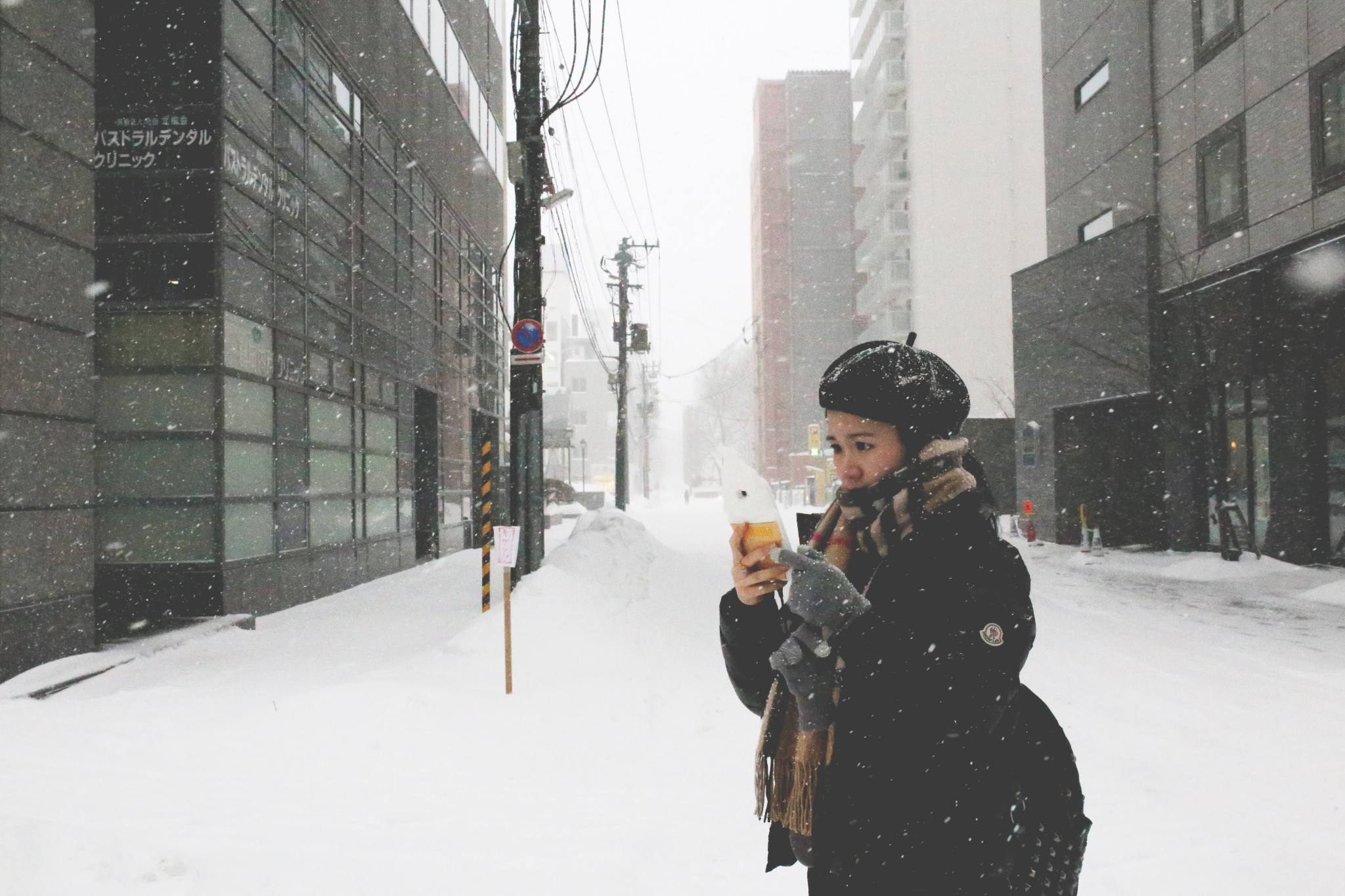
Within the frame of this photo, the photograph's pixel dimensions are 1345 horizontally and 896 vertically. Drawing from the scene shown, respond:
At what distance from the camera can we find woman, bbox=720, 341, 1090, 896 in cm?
164

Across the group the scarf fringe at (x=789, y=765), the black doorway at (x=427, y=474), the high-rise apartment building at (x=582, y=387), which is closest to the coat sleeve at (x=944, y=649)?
the scarf fringe at (x=789, y=765)

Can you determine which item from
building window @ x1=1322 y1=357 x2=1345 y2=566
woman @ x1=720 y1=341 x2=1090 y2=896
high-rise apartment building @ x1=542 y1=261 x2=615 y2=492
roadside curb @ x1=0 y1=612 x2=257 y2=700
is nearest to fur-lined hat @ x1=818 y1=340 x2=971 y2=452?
woman @ x1=720 y1=341 x2=1090 y2=896

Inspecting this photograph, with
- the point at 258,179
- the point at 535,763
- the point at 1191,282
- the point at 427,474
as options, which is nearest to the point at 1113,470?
the point at 1191,282

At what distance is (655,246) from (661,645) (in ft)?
112

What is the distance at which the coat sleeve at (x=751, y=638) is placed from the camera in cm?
194

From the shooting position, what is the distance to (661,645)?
915cm

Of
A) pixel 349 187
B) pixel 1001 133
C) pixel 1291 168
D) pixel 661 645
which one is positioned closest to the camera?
pixel 661 645

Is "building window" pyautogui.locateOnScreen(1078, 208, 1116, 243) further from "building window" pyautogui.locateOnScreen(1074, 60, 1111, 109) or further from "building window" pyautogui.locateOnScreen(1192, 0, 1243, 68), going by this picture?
"building window" pyautogui.locateOnScreen(1192, 0, 1243, 68)

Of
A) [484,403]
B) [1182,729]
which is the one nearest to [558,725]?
[1182,729]

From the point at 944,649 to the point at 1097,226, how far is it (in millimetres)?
24437

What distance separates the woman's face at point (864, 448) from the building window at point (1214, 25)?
20.1 m

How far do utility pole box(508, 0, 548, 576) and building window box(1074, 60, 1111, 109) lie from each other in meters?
16.5

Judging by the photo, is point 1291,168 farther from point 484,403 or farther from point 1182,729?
point 484,403

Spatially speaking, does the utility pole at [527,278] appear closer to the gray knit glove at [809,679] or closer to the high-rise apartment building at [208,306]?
the high-rise apartment building at [208,306]
